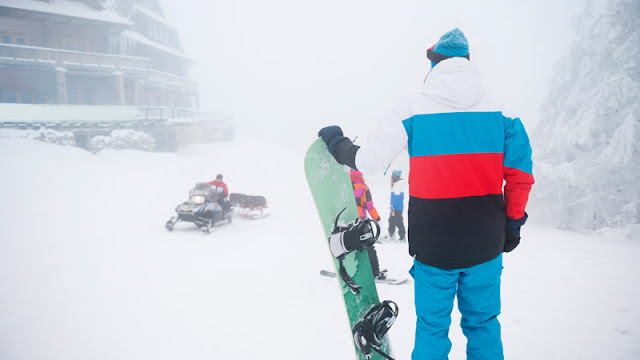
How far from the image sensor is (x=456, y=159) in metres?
1.40

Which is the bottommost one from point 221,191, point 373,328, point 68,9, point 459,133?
point 221,191

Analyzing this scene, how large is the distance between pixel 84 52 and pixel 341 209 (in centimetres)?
2024

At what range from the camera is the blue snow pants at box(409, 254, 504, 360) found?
1.49m

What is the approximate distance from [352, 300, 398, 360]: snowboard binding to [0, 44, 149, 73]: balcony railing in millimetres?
16461

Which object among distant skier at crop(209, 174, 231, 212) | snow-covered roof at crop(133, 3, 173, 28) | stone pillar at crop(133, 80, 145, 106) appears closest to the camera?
distant skier at crop(209, 174, 231, 212)

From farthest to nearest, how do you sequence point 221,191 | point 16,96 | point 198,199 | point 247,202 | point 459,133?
point 16,96 < point 247,202 < point 221,191 < point 198,199 < point 459,133

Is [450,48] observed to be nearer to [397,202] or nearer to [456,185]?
[456,185]

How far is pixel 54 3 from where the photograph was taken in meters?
14.5

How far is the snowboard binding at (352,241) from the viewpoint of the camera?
1.88 meters

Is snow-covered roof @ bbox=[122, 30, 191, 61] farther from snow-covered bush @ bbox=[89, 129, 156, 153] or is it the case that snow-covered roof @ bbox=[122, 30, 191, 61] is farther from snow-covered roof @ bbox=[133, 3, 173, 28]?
snow-covered bush @ bbox=[89, 129, 156, 153]

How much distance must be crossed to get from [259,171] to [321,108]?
2990 centimetres

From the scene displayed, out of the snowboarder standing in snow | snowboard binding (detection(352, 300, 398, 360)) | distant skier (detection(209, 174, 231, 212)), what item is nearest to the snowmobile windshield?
distant skier (detection(209, 174, 231, 212))

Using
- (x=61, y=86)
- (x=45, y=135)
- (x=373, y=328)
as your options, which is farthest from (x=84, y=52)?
(x=373, y=328)

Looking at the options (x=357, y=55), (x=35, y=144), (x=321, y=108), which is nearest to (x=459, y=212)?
(x=35, y=144)
